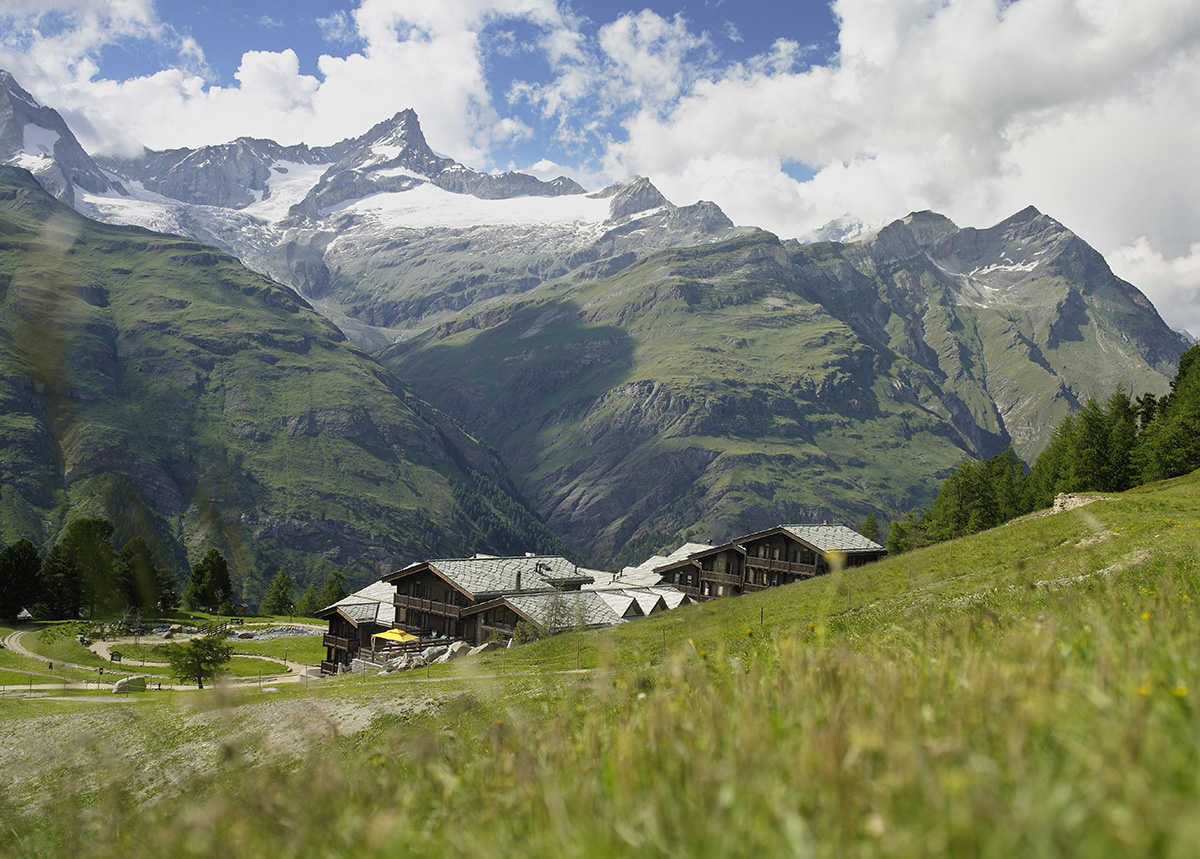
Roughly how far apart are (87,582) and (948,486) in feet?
374

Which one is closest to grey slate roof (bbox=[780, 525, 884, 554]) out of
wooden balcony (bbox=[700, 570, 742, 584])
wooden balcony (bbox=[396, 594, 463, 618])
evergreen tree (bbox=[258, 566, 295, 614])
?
wooden balcony (bbox=[700, 570, 742, 584])

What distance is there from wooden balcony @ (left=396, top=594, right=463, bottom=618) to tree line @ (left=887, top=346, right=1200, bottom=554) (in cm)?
4748

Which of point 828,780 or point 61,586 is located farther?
point 61,586

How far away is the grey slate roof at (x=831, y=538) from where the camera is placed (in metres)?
79.5

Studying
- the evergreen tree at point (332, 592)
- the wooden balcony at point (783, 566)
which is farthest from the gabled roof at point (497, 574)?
the evergreen tree at point (332, 592)

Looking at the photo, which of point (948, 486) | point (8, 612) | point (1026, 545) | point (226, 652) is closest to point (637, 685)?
point (1026, 545)

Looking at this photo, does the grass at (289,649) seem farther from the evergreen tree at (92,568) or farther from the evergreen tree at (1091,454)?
the evergreen tree at (1091,454)

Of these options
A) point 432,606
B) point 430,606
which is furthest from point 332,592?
point 432,606

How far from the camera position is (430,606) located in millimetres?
74562

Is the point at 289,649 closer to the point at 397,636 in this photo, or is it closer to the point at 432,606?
the point at 432,606

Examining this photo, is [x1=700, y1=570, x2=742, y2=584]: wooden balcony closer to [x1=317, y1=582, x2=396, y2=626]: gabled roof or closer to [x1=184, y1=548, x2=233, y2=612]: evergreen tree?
[x1=317, y1=582, x2=396, y2=626]: gabled roof

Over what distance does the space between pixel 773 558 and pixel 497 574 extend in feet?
98.7

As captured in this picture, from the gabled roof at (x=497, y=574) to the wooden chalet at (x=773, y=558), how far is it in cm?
1604

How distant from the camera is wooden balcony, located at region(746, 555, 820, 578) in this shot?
80.9m
